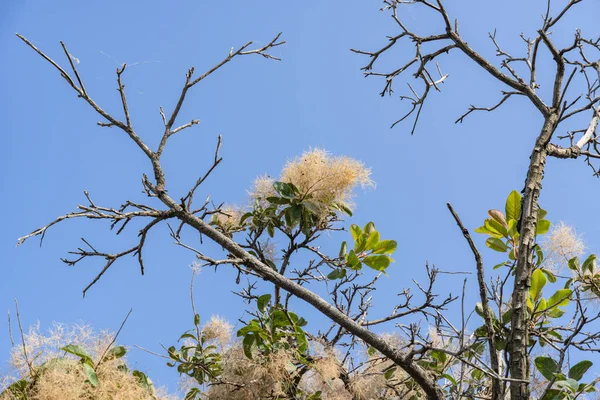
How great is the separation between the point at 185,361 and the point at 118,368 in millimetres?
616

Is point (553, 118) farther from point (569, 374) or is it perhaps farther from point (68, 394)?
point (68, 394)

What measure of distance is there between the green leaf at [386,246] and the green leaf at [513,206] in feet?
1.78

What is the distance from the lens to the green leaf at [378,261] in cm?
311

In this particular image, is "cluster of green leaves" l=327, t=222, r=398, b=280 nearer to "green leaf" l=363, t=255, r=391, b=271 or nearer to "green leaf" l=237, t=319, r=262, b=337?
"green leaf" l=363, t=255, r=391, b=271

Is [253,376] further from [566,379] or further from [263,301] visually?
[566,379]

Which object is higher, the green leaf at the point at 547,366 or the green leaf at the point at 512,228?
the green leaf at the point at 512,228

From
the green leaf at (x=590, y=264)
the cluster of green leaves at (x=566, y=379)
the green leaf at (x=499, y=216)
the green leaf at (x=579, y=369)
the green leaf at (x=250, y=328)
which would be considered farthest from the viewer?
the green leaf at (x=590, y=264)

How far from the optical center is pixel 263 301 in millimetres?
2703

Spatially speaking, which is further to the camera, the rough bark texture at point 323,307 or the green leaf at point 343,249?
the green leaf at point 343,249

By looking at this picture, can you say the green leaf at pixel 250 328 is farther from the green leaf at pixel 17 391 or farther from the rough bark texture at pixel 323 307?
the green leaf at pixel 17 391

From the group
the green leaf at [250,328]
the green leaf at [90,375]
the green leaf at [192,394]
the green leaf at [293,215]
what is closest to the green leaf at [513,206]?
the green leaf at [293,215]

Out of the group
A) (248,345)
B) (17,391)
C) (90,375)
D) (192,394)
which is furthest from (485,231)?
(17,391)

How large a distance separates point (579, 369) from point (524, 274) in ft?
1.32

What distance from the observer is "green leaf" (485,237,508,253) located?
277cm
